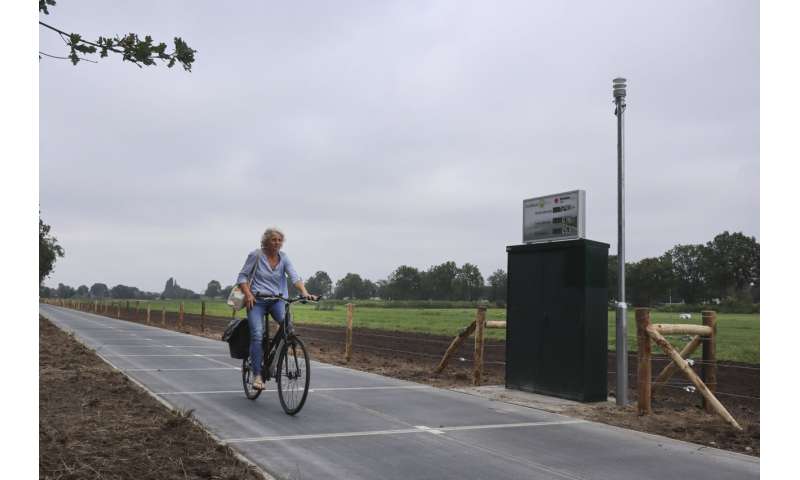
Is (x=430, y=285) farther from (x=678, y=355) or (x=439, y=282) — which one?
(x=678, y=355)

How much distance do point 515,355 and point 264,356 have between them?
3497 mm

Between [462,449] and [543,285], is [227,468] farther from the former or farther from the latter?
[543,285]

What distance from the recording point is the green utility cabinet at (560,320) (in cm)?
847

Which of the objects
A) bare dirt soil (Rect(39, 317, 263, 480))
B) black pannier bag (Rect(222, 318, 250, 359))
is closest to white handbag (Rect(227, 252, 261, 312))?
black pannier bag (Rect(222, 318, 250, 359))

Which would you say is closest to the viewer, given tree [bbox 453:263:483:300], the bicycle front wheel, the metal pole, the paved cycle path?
the paved cycle path

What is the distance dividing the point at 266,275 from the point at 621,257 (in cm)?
419

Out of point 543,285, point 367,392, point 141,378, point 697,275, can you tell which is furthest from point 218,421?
point 697,275

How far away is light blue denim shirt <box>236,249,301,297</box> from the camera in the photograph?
299 inches

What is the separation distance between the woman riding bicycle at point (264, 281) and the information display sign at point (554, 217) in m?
3.41

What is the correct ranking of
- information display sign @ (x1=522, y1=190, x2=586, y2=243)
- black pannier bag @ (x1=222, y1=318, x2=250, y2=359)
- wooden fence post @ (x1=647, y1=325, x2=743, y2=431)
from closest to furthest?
wooden fence post @ (x1=647, y1=325, x2=743, y2=431), black pannier bag @ (x1=222, y1=318, x2=250, y2=359), information display sign @ (x1=522, y1=190, x2=586, y2=243)

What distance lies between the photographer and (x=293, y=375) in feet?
23.6

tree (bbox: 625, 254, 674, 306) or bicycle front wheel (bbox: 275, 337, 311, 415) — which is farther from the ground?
bicycle front wheel (bbox: 275, 337, 311, 415)

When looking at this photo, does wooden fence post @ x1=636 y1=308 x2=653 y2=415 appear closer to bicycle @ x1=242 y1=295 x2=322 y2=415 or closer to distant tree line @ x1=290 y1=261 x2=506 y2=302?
bicycle @ x1=242 y1=295 x2=322 y2=415

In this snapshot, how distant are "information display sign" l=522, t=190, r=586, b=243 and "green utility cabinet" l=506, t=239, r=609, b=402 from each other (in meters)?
0.14
